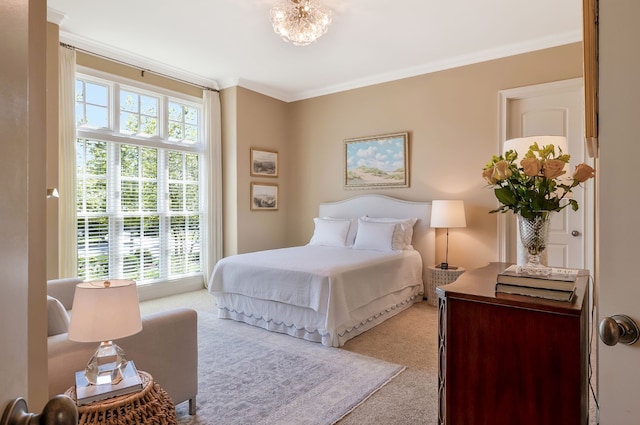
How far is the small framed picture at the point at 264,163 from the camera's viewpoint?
5.80 metres

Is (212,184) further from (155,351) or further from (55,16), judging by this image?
(155,351)

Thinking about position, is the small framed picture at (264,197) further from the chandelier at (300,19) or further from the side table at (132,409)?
the side table at (132,409)

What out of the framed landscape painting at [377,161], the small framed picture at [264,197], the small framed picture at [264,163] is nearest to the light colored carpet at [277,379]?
the small framed picture at [264,197]

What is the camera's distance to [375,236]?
4695 millimetres

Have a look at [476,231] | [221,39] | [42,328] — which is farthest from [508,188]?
[221,39]

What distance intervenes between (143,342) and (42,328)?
70cm

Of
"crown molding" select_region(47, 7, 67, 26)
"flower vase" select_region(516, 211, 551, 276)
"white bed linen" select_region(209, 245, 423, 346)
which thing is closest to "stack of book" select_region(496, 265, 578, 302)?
"flower vase" select_region(516, 211, 551, 276)

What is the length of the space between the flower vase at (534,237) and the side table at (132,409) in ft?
5.25

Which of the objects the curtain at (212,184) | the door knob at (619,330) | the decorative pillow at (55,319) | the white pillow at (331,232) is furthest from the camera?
the curtain at (212,184)

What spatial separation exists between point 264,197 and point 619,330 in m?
5.43

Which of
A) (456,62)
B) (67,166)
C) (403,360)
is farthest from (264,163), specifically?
(403,360)

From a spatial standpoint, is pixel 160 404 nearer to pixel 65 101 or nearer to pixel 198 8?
pixel 198 8

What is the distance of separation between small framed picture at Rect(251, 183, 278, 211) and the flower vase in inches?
179

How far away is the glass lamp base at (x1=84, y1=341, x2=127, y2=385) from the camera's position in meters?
1.56
